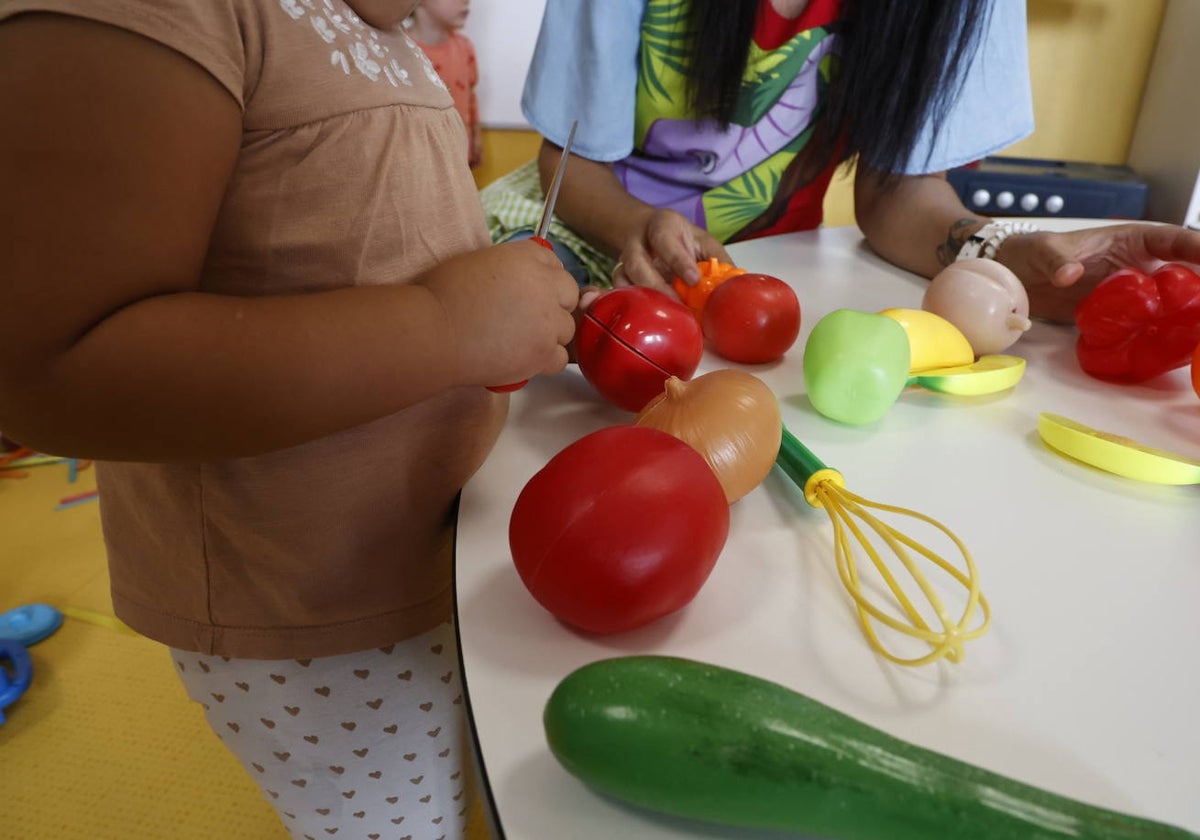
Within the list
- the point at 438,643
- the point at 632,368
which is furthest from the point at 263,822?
the point at 632,368

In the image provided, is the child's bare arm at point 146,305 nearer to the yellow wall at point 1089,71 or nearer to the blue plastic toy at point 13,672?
the blue plastic toy at point 13,672

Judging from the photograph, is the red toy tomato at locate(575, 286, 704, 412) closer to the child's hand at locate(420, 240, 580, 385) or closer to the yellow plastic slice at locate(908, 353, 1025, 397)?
the child's hand at locate(420, 240, 580, 385)

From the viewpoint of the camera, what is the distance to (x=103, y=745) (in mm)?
958

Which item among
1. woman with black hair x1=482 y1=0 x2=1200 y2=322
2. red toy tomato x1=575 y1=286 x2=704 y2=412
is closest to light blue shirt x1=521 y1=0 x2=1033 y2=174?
woman with black hair x1=482 y1=0 x2=1200 y2=322

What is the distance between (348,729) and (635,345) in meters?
0.32

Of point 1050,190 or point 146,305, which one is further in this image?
point 1050,190

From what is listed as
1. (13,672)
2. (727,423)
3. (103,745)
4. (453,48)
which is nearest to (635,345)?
(727,423)

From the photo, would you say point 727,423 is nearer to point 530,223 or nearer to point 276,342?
point 276,342

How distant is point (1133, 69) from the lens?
4.78 feet

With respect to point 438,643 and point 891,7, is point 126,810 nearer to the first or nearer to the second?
point 438,643

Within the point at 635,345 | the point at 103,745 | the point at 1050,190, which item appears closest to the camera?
the point at 635,345

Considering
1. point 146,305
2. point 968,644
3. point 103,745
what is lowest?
point 103,745

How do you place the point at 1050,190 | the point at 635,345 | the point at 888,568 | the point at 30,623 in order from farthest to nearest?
the point at 1050,190, the point at 30,623, the point at 635,345, the point at 888,568

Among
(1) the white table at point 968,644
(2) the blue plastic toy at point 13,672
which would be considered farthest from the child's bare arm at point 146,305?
(2) the blue plastic toy at point 13,672
